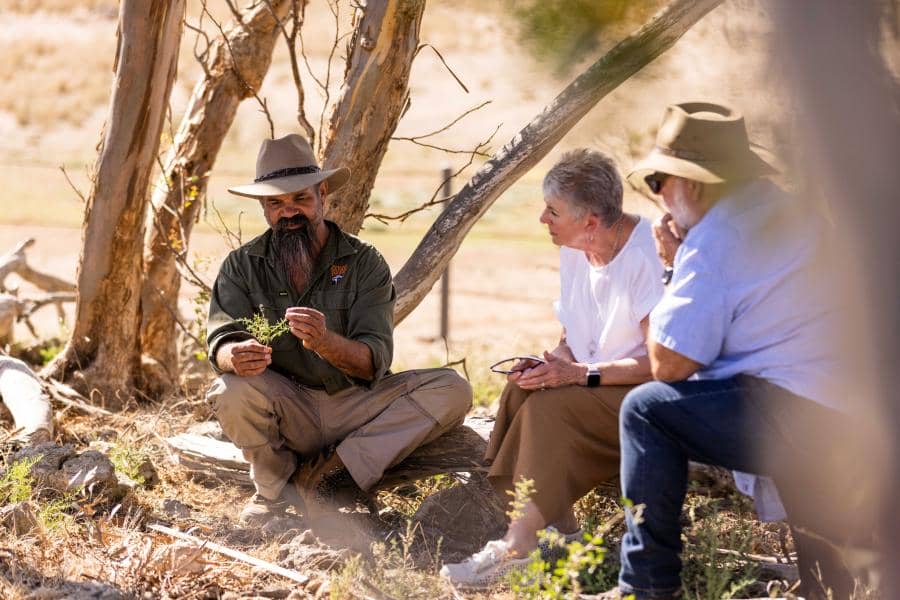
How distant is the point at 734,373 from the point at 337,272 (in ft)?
6.40

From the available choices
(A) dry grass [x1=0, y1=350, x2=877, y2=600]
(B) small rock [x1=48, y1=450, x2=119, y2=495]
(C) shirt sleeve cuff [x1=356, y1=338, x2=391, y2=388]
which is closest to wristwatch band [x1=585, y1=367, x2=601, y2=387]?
(A) dry grass [x1=0, y1=350, x2=877, y2=600]

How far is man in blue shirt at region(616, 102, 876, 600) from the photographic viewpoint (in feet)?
10.9

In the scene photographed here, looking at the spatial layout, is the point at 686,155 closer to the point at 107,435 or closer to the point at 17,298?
the point at 107,435

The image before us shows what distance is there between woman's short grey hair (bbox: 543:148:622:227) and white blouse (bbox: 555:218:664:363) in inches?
6.3

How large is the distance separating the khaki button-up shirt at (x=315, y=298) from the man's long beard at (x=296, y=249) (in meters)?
0.03

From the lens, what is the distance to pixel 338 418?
15.9ft

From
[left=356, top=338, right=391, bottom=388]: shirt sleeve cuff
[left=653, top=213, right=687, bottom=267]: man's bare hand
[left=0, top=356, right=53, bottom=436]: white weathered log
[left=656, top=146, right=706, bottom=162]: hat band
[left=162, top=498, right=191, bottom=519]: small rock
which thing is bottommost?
[left=162, top=498, right=191, bottom=519]: small rock

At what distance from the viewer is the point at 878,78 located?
229cm

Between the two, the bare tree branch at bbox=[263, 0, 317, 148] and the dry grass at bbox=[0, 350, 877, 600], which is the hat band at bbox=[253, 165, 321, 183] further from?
the dry grass at bbox=[0, 350, 877, 600]

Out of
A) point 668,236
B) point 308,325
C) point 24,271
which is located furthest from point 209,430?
point 24,271

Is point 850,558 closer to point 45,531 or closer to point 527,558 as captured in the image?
point 527,558

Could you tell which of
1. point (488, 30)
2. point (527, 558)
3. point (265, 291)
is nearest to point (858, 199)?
point (488, 30)

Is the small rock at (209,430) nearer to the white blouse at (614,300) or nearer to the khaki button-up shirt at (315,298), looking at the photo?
the khaki button-up shirt at (315,298)

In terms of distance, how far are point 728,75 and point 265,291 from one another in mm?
2899
